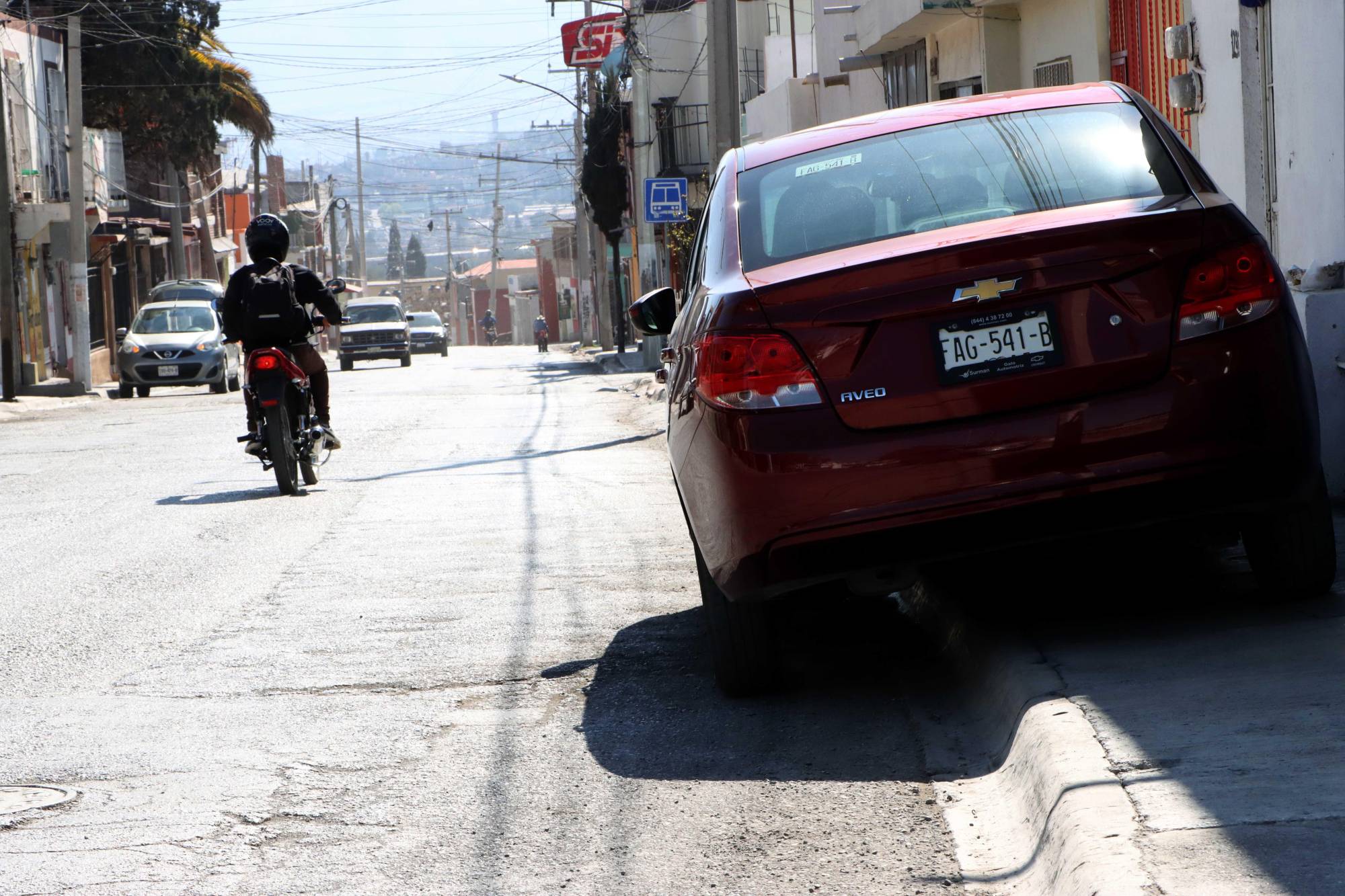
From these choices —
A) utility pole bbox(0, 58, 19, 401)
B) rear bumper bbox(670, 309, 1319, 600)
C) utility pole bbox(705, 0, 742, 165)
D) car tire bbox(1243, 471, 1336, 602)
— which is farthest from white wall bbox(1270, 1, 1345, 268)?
utility pole bbox(0, 58, 19, 401)

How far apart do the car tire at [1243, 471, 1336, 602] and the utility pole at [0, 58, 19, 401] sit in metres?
→ 24.4

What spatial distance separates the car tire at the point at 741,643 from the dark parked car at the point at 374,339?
38937 mm

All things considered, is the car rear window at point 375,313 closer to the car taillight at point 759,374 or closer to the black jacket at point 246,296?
the black jacket at point 246,296

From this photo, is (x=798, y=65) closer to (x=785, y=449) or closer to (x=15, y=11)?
(x=15, y=11)

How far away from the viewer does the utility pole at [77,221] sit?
98.6ft

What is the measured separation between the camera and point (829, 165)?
5621mm

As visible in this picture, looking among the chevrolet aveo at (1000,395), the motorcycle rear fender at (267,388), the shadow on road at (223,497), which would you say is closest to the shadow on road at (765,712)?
the chevrolet aveo at (1000,395)

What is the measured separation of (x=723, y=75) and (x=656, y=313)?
11.0 meters

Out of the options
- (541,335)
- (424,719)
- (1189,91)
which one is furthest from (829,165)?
(541,335)

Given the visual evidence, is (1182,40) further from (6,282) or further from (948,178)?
(6,282)

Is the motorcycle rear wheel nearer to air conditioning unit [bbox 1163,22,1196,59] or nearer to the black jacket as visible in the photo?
the black jacket

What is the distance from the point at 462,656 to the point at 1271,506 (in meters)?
2.83

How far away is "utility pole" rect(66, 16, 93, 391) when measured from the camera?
30.0m

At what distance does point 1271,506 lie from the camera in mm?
4773
